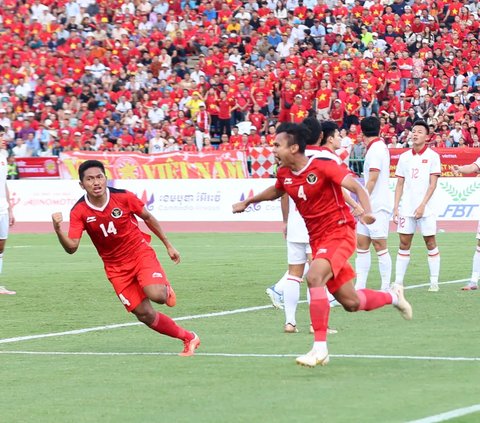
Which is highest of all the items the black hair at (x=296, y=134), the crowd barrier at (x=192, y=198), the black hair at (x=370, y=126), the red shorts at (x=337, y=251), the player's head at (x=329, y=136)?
the black hair at (x=296, y=134)

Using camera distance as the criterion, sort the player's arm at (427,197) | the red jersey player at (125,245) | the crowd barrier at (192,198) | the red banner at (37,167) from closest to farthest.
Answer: the red jersey player at (125,245) → the player's arm at (427,197) → the crowd barrier at (192,198) → the red banner at (37,167)

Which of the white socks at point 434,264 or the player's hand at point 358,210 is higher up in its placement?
the player's hand at point 358,210

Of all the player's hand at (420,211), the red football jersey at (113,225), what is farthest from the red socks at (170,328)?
the player's hand at (420,211)

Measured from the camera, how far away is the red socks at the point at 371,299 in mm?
10375

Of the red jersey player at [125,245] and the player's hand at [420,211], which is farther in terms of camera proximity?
the player's hand at [420,211]

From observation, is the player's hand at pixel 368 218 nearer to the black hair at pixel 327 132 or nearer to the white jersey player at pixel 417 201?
the black hair at pixel 327 132

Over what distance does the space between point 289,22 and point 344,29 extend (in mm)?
2421

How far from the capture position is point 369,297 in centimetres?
1045

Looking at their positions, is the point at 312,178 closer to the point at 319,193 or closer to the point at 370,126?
the point at 319,193

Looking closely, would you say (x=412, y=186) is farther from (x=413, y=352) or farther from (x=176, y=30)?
(x=176, y=30)

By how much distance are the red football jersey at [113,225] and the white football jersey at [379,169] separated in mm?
4792

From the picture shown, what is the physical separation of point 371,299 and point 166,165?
23.8 m

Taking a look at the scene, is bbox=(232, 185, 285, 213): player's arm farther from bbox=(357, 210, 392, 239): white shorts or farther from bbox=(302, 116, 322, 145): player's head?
bbox=(357, 210, 392, 239): white shorts

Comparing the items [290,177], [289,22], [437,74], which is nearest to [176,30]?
[289,22]
